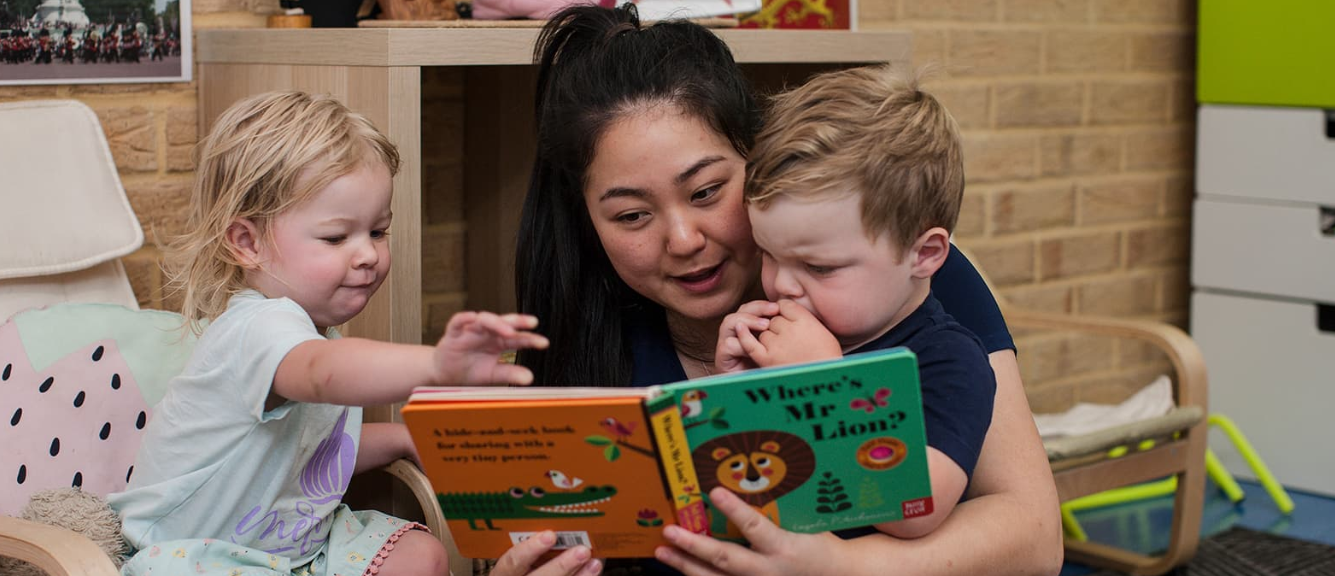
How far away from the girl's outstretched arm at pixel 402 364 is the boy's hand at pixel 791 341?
0.23 meters

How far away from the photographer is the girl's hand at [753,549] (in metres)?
1.13

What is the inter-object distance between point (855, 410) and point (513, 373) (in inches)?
10.8

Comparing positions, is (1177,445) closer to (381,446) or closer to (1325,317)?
(1325,317)

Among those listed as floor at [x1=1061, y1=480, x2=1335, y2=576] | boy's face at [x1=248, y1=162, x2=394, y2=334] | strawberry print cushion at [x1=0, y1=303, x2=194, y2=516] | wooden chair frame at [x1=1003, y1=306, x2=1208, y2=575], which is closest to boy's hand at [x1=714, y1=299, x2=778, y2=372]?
boy's face at [x1=248, y1=162, x2=394, y2=334]

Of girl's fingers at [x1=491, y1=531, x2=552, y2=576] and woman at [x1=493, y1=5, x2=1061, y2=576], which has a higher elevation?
woman at [x1=493, y1=5, x2=1061, y2=576]

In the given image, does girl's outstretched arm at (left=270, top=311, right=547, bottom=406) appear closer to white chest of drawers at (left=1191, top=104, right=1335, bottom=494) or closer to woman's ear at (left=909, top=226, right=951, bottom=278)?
woman's ear at (left=909, top=226, right=951, bottom=278)

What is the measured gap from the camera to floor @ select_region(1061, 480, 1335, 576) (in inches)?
113

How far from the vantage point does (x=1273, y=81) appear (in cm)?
313

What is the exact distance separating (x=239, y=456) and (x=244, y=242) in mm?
222

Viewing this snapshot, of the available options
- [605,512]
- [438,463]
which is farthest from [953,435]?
[438,463]

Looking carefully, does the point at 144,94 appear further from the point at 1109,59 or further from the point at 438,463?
the point at 1109,59

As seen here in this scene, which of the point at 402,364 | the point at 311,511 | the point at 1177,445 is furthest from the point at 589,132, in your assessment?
the point at 1177,445

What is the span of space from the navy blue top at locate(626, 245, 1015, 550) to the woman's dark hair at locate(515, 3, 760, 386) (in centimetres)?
26

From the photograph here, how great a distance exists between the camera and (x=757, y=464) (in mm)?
1118
